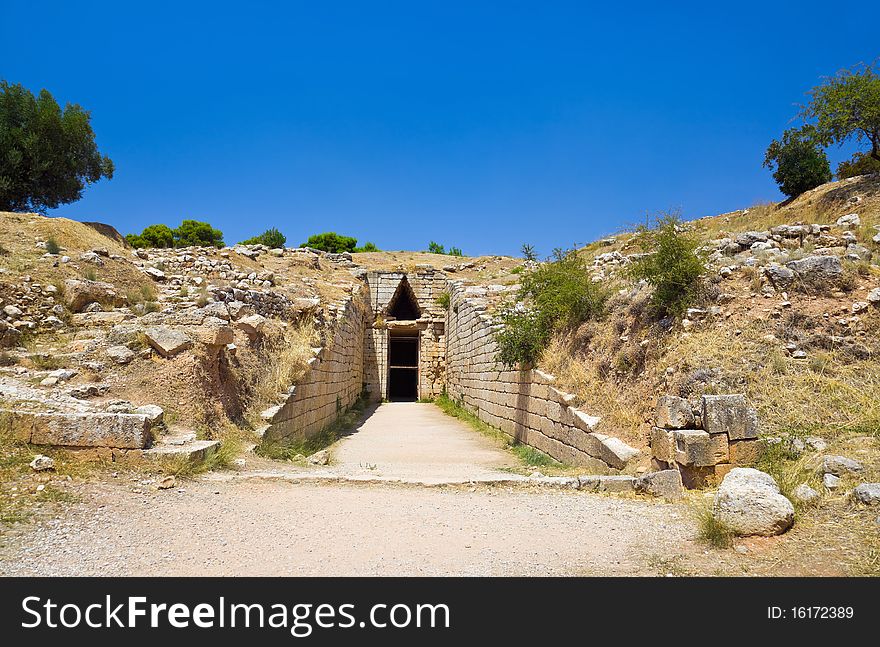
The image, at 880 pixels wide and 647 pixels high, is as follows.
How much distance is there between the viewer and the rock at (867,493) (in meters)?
3.84

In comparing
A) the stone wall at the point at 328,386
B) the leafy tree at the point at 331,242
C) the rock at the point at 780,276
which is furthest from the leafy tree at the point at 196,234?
the rock at the point at 780,276

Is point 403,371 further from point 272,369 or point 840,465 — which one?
point 840,465

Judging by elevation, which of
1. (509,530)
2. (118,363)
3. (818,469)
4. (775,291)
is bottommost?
(509,530)

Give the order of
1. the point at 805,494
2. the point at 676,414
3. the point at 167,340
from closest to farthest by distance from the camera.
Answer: the point at 805,494 → the point at 676,414 → the point at 167,340

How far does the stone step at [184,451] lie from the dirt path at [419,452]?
1514 mm

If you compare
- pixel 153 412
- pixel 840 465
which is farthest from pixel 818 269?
pixel 153 412

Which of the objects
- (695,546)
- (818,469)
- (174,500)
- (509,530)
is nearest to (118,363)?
(174,500)

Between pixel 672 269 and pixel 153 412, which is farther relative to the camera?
pixel 672 269

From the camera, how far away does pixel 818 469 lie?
14.9ft

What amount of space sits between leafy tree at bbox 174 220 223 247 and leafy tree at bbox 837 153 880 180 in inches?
1173

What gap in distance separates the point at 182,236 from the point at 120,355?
26.7m

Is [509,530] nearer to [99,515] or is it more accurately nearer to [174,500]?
[174,500]

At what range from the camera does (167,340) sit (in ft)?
22.7

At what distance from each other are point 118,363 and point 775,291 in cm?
875
